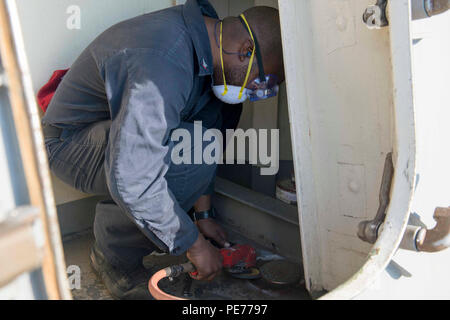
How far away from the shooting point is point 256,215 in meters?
1.87

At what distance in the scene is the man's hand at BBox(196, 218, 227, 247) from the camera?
1.79m

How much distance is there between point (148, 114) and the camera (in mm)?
1179

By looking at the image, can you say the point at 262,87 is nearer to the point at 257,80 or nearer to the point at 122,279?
the point at 257,80

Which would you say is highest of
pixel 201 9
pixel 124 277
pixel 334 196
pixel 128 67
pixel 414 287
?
pixel 201 9

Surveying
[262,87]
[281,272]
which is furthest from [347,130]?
[281,272]

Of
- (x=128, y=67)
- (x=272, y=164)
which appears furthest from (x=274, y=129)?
(x=128, y=67)

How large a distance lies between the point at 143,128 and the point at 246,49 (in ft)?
1.59

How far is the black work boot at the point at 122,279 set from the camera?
1.49m

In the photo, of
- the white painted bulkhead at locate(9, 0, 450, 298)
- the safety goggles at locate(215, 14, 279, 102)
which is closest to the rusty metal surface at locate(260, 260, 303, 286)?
the white painted bulkhead at locate(9, 0, 450, 298)

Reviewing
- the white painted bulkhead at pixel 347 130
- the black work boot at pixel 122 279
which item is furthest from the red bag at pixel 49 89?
the white painted bulkhead at pixel 347 130

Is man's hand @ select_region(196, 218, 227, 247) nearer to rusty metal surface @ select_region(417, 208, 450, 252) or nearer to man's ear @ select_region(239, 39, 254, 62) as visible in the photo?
man's ear @ select_region(239, 39, 254, 62)

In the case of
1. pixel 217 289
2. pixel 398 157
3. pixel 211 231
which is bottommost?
pixel 217 289
